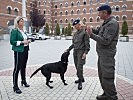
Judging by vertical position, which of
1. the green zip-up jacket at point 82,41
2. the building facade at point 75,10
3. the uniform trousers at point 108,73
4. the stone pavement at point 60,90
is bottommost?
the stone pavement at point 60,90

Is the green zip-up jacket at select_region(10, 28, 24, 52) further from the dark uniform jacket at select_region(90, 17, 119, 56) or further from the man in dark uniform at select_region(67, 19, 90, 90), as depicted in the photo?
the dark uniform jacket at select_region(90, 17, 119, 56)

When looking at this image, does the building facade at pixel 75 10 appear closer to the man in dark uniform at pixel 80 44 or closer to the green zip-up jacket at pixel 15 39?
the green zip-up jacket at pixel 15 39

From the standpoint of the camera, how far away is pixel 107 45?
16.3ft

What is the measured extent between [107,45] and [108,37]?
267 millimetres

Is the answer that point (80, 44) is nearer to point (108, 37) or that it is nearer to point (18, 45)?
point (18, 45)

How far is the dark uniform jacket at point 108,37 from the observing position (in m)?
4.79

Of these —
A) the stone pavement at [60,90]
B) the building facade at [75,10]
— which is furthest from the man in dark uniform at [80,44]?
the building facade at [75,10]

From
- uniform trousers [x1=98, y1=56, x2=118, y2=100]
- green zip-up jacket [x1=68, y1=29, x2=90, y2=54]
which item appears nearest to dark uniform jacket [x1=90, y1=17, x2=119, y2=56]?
uniform trousers [x1=98, y1=56, x2=118, y2=100]

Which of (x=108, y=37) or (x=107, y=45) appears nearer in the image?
(x=108, y=37)

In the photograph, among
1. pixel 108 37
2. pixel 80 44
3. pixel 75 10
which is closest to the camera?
pixel 108 37

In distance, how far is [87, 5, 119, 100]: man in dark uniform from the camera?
4.81 meters

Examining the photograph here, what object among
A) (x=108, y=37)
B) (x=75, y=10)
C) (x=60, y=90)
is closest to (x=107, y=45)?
(x=108, y=37)

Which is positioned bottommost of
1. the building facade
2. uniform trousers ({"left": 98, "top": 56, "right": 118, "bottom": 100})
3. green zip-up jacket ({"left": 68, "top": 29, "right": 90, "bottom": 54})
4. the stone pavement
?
the stone pavement

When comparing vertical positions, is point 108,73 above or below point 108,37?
below
